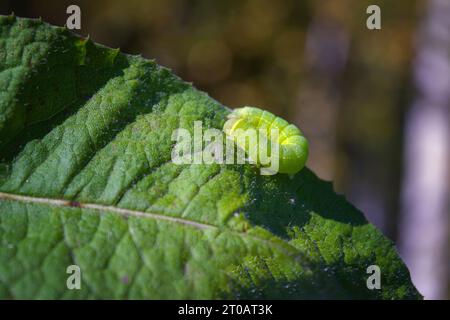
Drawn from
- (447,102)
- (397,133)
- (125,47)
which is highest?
(125,47)

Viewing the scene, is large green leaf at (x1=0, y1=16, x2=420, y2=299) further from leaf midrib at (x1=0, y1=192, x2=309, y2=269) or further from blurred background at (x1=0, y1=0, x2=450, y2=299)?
blurred background at (x1=0, y1=0, x2=450, y2=299)

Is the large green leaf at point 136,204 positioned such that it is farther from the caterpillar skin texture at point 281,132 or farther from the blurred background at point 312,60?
the blurred background at point 312,60

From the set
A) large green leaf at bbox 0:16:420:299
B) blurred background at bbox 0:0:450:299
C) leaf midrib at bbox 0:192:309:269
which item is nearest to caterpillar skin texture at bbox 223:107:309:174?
large green leaf at bbox 0:16:420:299

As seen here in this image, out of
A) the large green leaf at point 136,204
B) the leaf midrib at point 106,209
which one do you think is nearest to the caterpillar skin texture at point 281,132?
the large green leaf at point 136,204

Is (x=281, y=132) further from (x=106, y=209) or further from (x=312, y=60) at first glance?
(x=312, y=60)

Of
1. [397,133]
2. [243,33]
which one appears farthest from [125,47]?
[397,133]

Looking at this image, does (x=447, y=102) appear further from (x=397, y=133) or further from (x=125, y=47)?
(x=125, y=47)

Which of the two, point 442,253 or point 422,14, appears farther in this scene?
point 422,14
